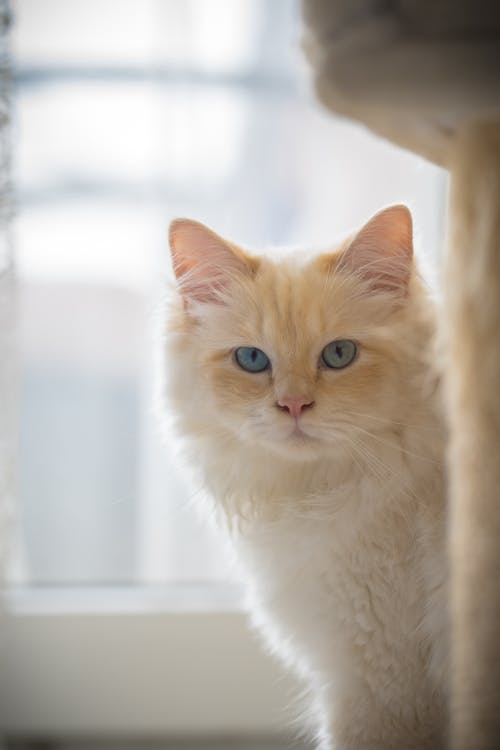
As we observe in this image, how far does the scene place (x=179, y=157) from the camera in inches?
70.9

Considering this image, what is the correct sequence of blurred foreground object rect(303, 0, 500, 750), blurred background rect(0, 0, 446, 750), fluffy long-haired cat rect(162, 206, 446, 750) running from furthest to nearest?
blurred background rect(0, 0, 446, 750)
fluffy long-haired cat rect(162, 206, 446, 750)
blurred foreground object rect(303, 0, 500, 750)

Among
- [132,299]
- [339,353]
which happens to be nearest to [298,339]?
[339,353]

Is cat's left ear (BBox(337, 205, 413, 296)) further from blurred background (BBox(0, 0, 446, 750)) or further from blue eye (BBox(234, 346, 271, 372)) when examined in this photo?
blurred background (BBox(0, 0, 446, 750))

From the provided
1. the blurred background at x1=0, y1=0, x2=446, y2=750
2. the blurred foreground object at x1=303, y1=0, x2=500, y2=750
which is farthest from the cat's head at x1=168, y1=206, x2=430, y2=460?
the blurred background at x1=0, y1=0, x2=446, y2=750

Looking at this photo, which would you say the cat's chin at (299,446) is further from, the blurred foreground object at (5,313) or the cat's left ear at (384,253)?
the blurred foreground object at (5,313)

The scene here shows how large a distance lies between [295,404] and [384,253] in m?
0.29

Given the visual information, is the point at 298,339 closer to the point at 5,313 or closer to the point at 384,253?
the point at 384,253

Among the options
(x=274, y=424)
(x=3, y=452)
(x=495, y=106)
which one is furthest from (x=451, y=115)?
(x=3, y=452)

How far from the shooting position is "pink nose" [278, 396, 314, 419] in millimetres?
1136

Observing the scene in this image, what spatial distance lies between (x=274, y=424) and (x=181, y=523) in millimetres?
868

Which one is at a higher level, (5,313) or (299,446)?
(5,313)

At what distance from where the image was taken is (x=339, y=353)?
1207mm

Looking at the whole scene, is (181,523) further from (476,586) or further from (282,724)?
(476,586)

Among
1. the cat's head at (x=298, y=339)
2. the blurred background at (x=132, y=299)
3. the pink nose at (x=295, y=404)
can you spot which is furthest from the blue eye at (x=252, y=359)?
the blurred background at (x=132, y=299)
